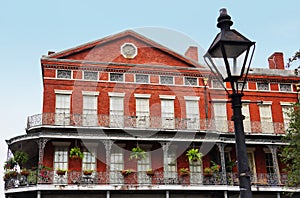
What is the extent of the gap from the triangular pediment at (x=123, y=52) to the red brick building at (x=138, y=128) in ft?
0.18

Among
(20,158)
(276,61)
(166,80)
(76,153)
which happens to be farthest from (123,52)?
(276,61)

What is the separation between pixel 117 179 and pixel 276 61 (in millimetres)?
13845

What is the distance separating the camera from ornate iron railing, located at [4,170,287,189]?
58.0 feet

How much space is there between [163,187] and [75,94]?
21.0 feet

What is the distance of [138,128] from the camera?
63.6 feet

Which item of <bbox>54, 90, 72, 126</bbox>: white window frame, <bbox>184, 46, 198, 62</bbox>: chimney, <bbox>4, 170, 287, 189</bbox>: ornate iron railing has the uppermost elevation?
<bbox>184, 46, 198, 62</bbox>: chimney

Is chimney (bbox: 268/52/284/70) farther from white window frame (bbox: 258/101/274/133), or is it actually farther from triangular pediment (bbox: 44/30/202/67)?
triangular pediment (bbox: 44/30/202/67)

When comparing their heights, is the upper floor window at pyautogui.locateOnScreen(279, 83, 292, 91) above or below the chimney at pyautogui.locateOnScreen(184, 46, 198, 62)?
below

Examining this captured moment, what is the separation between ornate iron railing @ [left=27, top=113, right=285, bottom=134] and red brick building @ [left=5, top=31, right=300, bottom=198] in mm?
51

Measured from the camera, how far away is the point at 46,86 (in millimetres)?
19938

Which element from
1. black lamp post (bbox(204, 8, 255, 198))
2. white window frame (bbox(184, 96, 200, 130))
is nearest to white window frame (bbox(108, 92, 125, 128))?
white window frame (bbox(184, 96, 200, 130))

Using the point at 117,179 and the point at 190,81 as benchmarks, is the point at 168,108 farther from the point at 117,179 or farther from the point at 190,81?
the point at 117,179

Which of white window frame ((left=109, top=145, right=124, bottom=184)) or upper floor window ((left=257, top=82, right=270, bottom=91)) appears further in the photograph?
upper floor window ((left=257, top=82, right=270, bottom=91))

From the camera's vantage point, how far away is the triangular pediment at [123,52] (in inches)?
828
